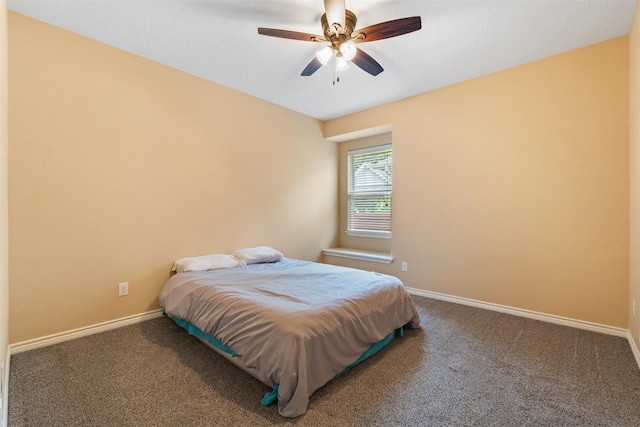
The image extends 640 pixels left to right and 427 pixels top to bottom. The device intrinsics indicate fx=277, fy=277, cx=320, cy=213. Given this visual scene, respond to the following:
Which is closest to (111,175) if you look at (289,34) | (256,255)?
(256,255)

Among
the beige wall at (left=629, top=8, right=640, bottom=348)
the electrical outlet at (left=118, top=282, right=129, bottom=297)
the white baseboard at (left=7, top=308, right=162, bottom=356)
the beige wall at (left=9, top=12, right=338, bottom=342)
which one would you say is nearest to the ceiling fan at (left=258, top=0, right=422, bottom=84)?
the beige wall at (left=9, top=12, right=338, bottom=342)

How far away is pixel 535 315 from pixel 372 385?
2.14m

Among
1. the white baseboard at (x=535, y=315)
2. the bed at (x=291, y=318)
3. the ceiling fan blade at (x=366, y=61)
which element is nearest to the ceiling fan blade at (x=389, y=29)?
the ceiling fan blade at (x=366, y=61)

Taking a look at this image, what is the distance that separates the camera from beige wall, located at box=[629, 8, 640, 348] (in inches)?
80.9

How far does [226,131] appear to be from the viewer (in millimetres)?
3438

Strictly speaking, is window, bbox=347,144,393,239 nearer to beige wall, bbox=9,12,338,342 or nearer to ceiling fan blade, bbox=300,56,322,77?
beige wall, bbox=9,12,338,342

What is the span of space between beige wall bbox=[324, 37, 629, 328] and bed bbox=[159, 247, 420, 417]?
126cm

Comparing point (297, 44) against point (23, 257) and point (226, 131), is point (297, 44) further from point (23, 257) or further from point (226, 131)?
point (23, 257)

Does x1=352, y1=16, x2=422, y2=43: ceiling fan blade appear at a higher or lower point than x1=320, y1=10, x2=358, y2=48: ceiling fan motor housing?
lower

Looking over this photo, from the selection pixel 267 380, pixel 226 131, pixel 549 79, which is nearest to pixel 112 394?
pixel 267 380

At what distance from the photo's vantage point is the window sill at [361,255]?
3.96 meters

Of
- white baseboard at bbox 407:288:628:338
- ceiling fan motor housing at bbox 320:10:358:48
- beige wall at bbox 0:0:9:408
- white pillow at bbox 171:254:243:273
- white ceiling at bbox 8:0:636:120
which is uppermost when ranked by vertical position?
white ceiling at bbox 8:0:636:120

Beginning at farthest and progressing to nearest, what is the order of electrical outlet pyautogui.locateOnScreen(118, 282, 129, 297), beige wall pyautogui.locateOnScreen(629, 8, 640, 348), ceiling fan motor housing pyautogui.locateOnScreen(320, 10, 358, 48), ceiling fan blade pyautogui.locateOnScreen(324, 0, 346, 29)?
electrical outlet pyautogui.locateOnScreen(118, 282, 129, 297), beige wall pyautogui.locateOnScreen(629, 8, 640, 348), ceiling fan motor housing pyautogui.locateOnScreen(320, 10, 358, 48), ceiling fan blade pyautogui.locateOnScreen(324, 0, 346, 29)

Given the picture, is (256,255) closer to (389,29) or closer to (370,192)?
(370,192)
